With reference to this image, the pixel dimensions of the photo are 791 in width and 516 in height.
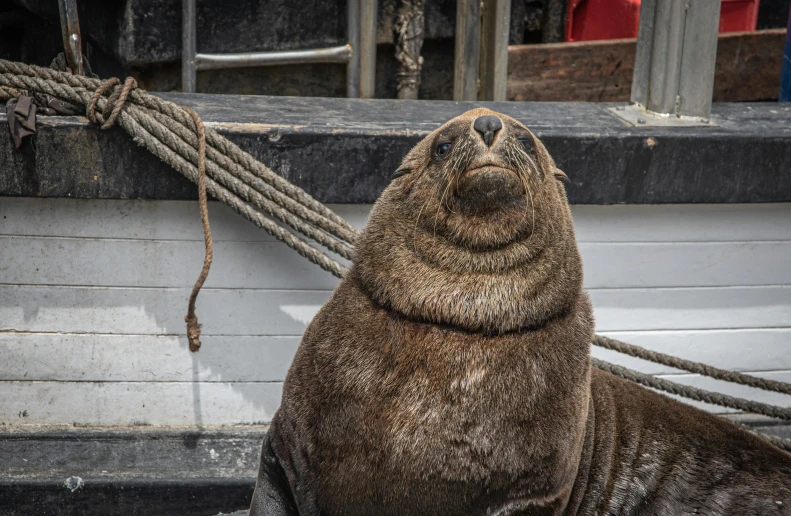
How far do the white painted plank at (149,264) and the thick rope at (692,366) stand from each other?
1.03m

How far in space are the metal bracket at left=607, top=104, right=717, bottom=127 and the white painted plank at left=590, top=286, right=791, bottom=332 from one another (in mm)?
626

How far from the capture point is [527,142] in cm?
259

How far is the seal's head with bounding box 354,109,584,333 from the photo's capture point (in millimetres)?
2410

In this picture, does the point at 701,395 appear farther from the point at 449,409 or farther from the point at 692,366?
the point at 449,409

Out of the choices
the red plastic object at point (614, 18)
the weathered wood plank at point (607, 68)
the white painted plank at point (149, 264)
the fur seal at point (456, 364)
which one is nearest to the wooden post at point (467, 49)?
the weathered wood plank at point (607, 68)

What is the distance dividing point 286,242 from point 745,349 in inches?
73.6

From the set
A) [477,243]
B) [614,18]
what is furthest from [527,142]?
[614,18]

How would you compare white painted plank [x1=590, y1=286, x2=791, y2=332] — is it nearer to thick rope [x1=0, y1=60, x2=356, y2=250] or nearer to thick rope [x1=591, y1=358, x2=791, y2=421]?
thick rope [x1=591, y1=358, x2=791, y2=421]

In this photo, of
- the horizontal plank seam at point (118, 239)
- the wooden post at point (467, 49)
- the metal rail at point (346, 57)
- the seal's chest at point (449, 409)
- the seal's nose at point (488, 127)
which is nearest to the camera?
the seal's chest at point (449, 409)

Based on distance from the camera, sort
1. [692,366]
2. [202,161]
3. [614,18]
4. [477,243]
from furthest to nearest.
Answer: [614,18]
[692,366]
[202,161]
[477,243]

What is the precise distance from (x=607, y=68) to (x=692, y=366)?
2.63m

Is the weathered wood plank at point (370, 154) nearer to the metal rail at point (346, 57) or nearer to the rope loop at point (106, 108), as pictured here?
the rope loop at point (106, 108)

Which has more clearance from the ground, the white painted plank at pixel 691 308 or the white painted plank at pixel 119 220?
the white painted plank at pixel 119 220

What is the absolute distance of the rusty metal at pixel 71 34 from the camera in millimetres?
3400
